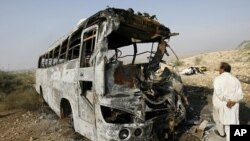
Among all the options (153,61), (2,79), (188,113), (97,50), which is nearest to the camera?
(97,50)

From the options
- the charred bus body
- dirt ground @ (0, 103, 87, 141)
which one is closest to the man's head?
the charred bus body

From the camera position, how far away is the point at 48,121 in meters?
10.3

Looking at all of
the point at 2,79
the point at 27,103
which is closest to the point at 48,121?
the point at 27,103

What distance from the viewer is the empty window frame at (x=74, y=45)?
7007 millimetres

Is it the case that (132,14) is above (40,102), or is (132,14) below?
above

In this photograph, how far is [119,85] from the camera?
579 cm

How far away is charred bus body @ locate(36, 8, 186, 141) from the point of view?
559cm

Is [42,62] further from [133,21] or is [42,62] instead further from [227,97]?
[227,97]

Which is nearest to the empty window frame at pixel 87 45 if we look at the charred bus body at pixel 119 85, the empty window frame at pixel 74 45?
the charred bus body at pixel 119 85

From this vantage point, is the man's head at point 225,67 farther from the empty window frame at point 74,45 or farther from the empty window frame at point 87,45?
the empty window frame at point 74,45

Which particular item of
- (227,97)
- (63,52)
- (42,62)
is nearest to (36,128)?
(63,52)

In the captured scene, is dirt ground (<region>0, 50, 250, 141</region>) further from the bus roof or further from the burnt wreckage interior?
the bus roof

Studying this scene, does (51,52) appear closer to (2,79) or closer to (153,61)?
(153,61)

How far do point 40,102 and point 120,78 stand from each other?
9.86m
